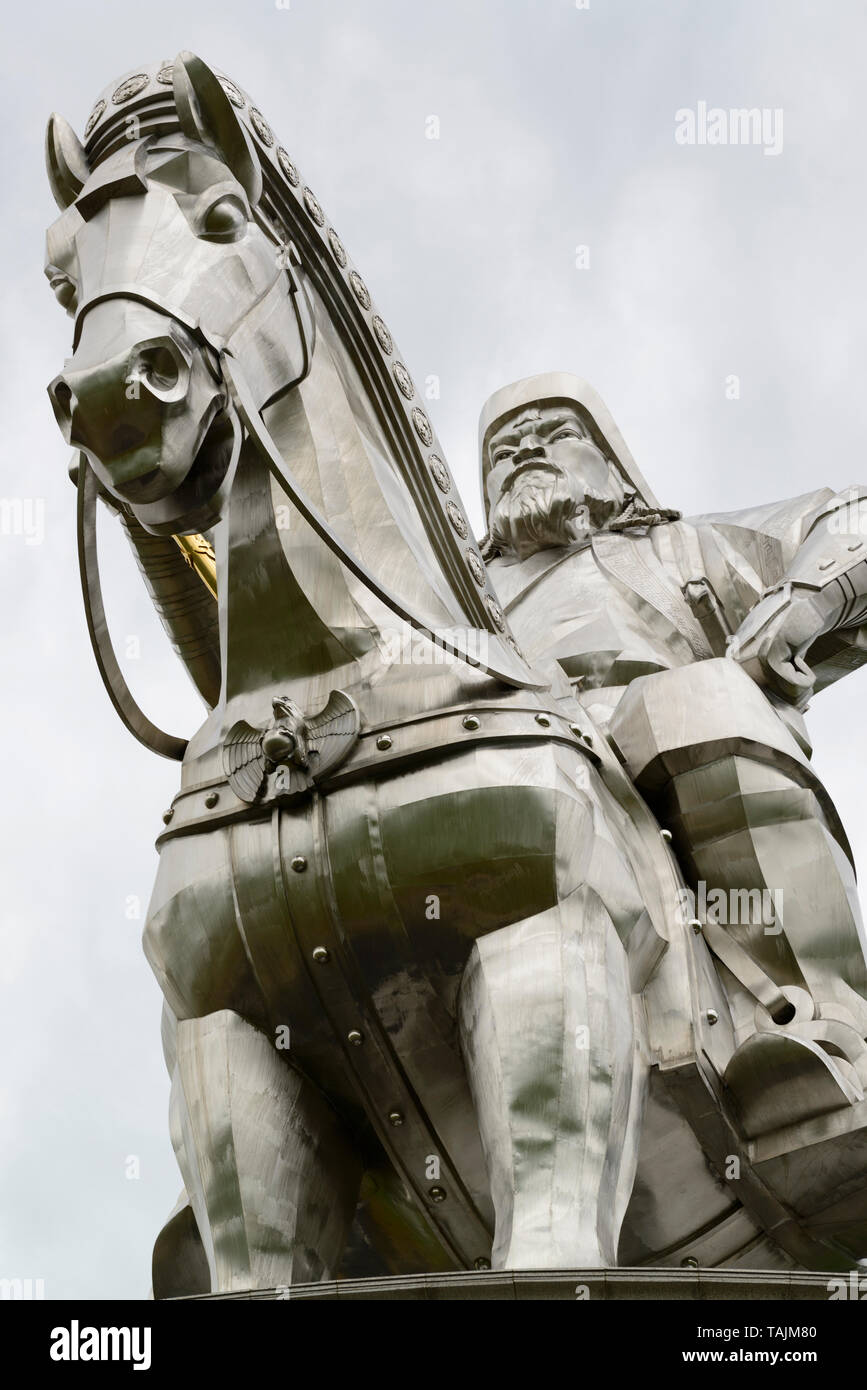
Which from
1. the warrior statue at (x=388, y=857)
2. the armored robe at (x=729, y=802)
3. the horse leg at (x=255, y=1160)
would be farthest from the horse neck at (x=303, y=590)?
the armored robe at (x=729, y=802)

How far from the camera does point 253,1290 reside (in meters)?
5.00

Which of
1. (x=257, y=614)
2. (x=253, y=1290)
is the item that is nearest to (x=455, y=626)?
(x=257, y=614)

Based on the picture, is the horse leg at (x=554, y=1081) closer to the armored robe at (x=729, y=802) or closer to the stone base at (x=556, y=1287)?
the stone base at (x=556, y=1287)

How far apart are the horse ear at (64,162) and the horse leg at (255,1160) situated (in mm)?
2410

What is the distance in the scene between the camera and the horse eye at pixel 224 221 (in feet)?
19.5

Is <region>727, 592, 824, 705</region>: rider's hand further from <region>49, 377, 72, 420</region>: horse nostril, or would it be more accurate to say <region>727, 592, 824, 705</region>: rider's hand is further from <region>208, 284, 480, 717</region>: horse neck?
<region>49, 377, 72, 420</region>: horse nostril

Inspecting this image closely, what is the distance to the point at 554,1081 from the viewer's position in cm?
537

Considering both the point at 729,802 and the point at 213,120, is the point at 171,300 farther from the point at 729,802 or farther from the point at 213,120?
the point at 729,802

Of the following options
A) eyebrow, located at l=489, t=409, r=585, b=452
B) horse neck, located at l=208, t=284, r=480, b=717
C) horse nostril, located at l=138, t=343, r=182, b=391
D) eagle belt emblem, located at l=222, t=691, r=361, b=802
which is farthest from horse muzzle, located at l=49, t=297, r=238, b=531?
eyebrow, located at l=489, t=409, r=585, b=452

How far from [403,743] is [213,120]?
1.86 metres

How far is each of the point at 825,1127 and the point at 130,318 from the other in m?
2.88

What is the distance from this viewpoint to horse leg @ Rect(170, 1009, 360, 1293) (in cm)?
557

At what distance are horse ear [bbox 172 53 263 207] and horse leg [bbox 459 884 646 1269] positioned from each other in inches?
87.2
